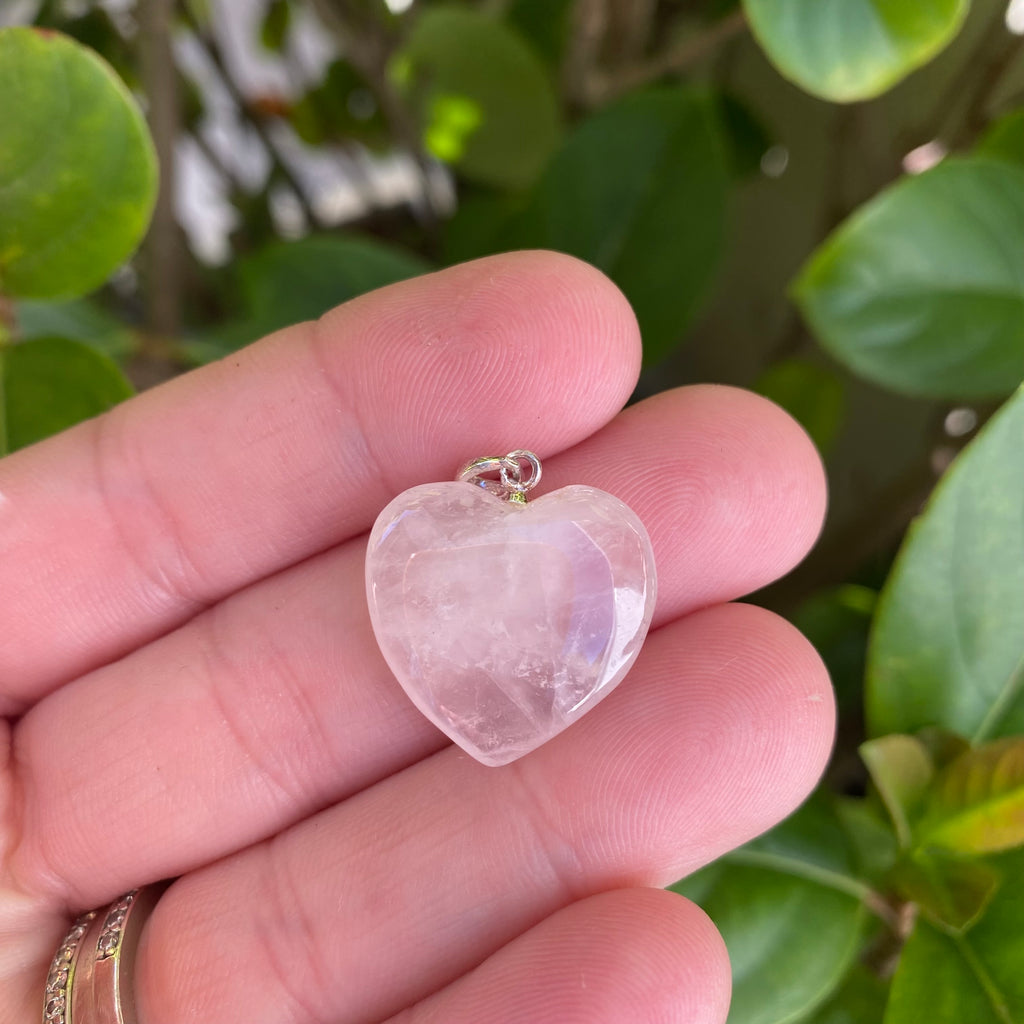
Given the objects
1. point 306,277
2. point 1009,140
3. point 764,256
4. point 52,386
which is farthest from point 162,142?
point 764,256

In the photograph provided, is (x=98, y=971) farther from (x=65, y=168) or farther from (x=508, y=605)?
(x=65, y=168)

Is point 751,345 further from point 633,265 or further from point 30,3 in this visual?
point 30,3

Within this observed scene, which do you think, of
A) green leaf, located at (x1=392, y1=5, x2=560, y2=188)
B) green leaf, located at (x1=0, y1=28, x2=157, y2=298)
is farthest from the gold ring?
green leaf, located at (x1=392, y1=5, x2=560, y2=188)

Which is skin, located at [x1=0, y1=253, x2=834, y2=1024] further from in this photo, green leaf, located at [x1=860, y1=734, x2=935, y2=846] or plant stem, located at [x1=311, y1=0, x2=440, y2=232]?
plant stem, located at [x1=311, y1=0, x2=440, y2=232]

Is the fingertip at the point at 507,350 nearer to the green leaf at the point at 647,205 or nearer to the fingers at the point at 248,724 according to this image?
the fingers at the point at 248,724

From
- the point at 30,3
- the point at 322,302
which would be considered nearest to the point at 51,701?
the point at 322,302

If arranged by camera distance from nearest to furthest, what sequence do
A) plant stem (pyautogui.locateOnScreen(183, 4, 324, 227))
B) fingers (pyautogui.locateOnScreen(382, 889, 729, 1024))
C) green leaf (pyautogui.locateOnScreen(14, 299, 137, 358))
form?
fingers (pyautogui.locateOnScreen(382, 889, 729, 1024)), green leaf (pyautogui.locateOnScreen(14, 299, 137, 358)), plant stem (pyautogui.locateOnScreen(183, 4, 324, 227))
